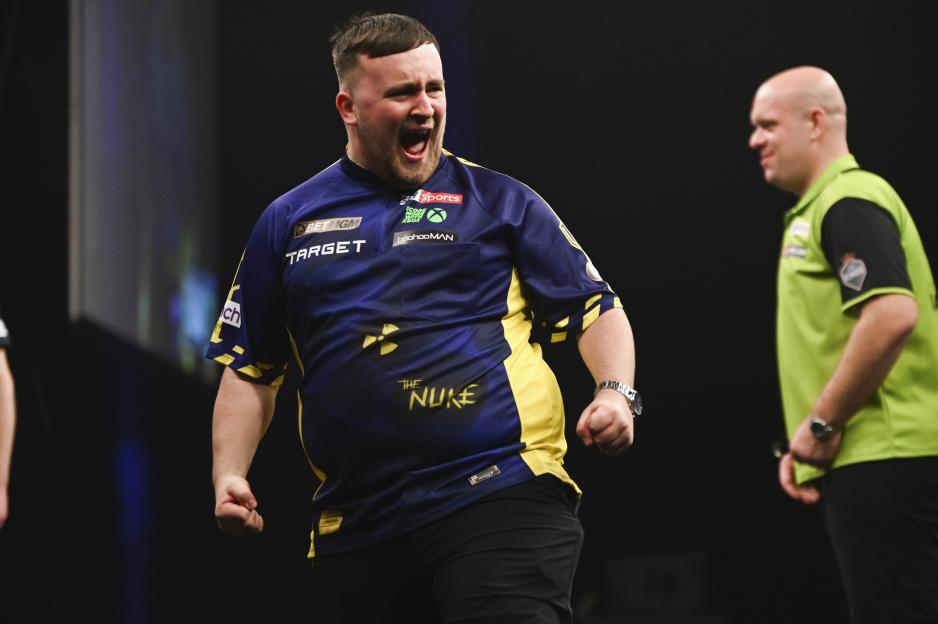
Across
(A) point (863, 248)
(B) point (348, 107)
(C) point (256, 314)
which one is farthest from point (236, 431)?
(A) point (863, 248)

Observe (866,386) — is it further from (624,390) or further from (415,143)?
(415,143)

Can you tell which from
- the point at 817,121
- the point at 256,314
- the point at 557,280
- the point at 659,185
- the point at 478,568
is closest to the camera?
the point at 478,568

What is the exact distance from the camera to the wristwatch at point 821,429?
2.55m

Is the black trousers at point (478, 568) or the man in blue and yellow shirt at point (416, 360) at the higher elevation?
the man in blue and yellow shirt at point (416, 360)

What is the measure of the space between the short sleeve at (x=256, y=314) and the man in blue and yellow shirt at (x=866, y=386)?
1.23 metres

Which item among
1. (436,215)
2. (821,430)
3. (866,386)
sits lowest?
(821,430)

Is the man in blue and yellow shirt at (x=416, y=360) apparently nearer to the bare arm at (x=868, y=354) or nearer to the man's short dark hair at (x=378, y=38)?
the man's short dark hair at (x=378, y=38)

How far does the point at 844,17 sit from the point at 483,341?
12.5 ft

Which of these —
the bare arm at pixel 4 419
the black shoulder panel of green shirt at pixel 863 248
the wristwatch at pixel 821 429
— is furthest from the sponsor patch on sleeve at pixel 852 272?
the bare arm at pixel 4 419

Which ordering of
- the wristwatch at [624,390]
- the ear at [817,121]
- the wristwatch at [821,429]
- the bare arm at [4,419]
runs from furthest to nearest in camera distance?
the ear at [817,121] < the bare arm at [4,419] < the wristwatch at [821,429] < the wristwatch at [624,390]

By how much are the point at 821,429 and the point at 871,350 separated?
A: 0.69 feet

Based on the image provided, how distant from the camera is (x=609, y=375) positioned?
6.32 feet

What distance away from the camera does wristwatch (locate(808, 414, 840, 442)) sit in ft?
8.37

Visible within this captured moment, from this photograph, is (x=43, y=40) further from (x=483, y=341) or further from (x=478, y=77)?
(x=483, y=341)
